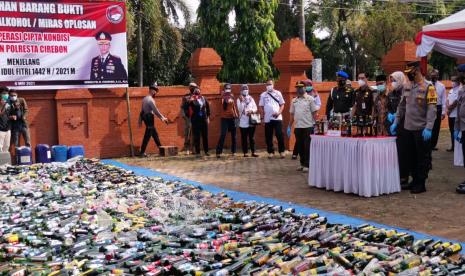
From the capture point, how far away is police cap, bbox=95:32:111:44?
41.5 feet

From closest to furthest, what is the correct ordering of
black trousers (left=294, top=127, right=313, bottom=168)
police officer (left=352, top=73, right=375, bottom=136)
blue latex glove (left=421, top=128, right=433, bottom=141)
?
blue latex glove (left=421, top=128, right=433, bottom=141), police officer (left=352, top=73, right=375, bottom=136), black trousers (left=294, top=127, right=313, bottom=168)

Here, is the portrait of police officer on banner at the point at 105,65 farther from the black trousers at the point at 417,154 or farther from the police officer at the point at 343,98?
the black trousers at the point at 417,154

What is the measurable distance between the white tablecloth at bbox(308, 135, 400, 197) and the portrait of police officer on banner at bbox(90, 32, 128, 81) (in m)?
6.43

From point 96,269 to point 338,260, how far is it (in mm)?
1932

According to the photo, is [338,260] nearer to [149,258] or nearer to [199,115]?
[149,258]

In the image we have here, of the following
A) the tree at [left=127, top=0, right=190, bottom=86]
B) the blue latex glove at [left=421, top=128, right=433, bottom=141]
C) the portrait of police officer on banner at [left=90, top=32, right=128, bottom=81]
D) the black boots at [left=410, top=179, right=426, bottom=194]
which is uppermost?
the tree at [left=127, top=0, right=190, bottom=86]

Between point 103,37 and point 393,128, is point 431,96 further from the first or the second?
point 103,37

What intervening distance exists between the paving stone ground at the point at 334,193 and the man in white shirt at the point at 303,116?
57 centimetres

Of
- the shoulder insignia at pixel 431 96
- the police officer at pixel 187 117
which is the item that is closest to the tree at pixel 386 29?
the police officer at pixel 187 117

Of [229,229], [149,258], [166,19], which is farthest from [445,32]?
[166,19]

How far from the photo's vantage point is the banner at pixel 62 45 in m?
11.7

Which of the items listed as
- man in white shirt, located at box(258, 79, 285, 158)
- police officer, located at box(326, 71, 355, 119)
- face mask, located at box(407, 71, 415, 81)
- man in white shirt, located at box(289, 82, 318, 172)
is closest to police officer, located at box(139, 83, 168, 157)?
man in white shirt, located at box(258, 79, 285, 158)

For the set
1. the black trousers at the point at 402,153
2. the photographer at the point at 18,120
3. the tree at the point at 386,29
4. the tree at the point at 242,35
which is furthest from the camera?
the tree at the point at 386,29

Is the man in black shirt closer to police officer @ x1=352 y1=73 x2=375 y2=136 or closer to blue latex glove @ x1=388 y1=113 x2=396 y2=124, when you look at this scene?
police officer @ x1=352 y1=73 x2=375 y2=136
